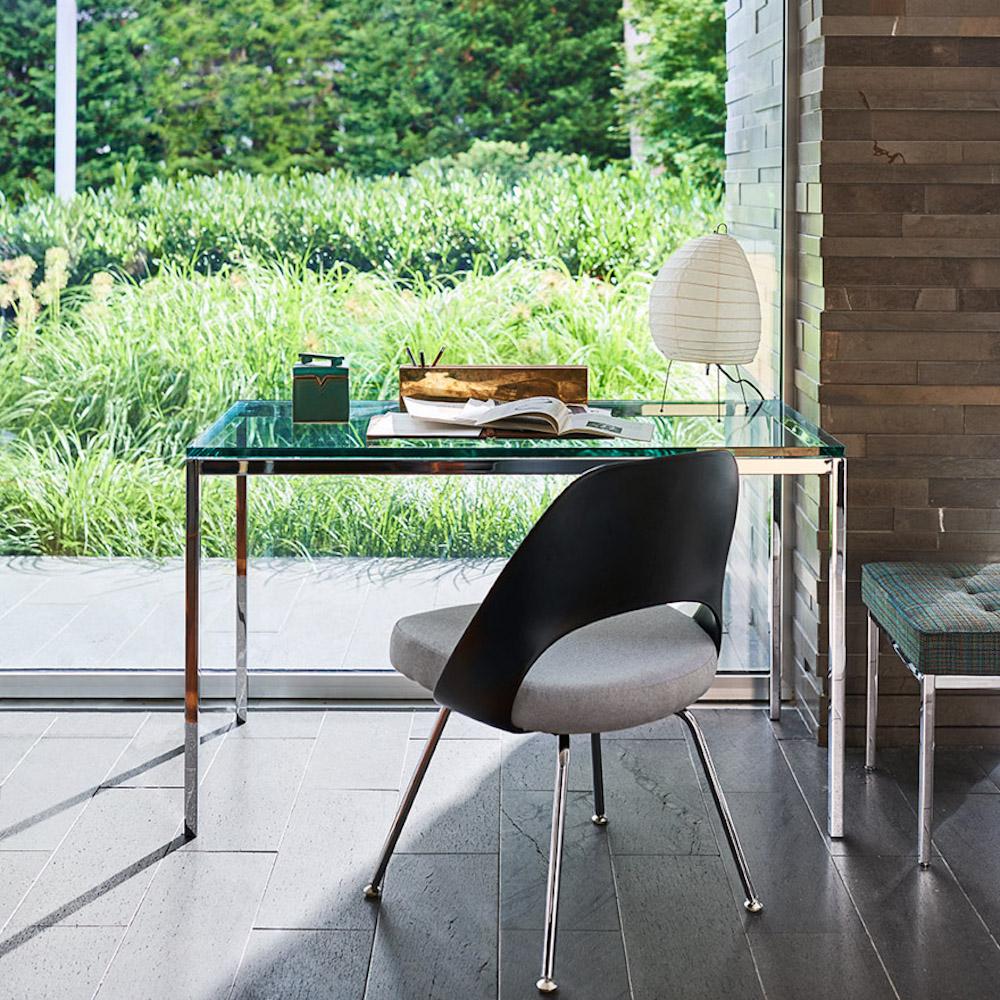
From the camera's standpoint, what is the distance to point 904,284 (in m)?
3.27

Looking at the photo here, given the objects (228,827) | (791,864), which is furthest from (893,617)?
(228,827)

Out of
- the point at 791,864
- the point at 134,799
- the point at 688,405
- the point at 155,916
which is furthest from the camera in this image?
the point at 688,405

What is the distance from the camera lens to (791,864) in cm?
280

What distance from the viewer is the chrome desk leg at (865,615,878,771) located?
318cm

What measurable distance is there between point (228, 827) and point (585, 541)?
1.08 metres

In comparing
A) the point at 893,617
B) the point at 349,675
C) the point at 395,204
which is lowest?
the point at 349,675

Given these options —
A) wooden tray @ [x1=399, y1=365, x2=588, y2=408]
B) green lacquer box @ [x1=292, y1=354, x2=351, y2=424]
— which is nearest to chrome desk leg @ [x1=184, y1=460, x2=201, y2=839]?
green lacquer box @ [x1=292, y1=354, x2=351, y2=424]

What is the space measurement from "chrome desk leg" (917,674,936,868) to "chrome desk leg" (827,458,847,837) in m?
0.16

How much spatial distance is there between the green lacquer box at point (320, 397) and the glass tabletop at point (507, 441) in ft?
0.10

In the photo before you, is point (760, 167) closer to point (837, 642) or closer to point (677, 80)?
point (677, 80)

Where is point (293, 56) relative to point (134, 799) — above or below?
above

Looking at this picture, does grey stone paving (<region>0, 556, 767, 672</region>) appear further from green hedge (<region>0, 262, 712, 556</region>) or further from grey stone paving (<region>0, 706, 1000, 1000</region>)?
grey stone paving (<region>0, 706, 1000, 1000</region>)

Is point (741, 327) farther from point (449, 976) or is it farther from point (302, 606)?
point (449, 976)

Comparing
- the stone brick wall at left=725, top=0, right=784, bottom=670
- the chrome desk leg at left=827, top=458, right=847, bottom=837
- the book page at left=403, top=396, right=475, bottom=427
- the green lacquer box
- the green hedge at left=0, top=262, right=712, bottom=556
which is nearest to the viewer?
the chrome desk leg at left=827, top=458, right=847, bottom=837
